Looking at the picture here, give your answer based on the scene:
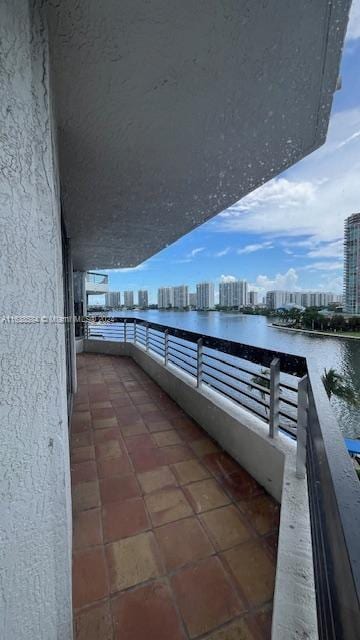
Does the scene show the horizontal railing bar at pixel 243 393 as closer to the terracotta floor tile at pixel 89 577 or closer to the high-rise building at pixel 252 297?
the terracotta floor tile at pixel 89 577

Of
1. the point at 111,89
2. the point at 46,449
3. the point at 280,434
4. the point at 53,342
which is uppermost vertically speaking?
the point at 111,89

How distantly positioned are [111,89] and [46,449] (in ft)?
4.57

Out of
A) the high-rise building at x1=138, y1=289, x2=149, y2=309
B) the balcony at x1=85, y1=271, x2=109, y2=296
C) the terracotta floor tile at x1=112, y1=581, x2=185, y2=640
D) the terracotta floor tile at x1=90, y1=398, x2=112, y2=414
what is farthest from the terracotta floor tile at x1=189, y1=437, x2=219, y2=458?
the high-rise building at x1=138, y1=289, x2=149, y2=309

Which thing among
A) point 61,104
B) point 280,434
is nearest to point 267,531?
point 280,434

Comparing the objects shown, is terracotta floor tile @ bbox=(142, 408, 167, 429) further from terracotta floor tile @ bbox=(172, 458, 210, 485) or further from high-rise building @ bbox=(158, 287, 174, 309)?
high-rise building @ bbox=(158, 287, 174, 309)

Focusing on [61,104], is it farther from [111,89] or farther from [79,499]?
[79,499]

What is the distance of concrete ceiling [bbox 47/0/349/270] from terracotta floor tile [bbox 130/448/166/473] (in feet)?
7.37

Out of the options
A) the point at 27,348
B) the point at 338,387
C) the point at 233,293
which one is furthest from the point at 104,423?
→ the point at 233,293

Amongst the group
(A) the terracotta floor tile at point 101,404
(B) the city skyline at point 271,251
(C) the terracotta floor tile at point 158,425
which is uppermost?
(B) the city skyline at point 271,251

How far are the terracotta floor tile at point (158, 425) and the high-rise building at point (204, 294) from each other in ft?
67.5

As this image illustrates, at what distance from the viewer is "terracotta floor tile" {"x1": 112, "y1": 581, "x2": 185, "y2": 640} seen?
103cm

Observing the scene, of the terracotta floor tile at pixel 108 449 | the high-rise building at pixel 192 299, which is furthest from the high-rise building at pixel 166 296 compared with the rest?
the terracotta floor tile at pixel 108 449

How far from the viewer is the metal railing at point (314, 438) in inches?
12.5

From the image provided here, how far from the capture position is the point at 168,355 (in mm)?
3926
